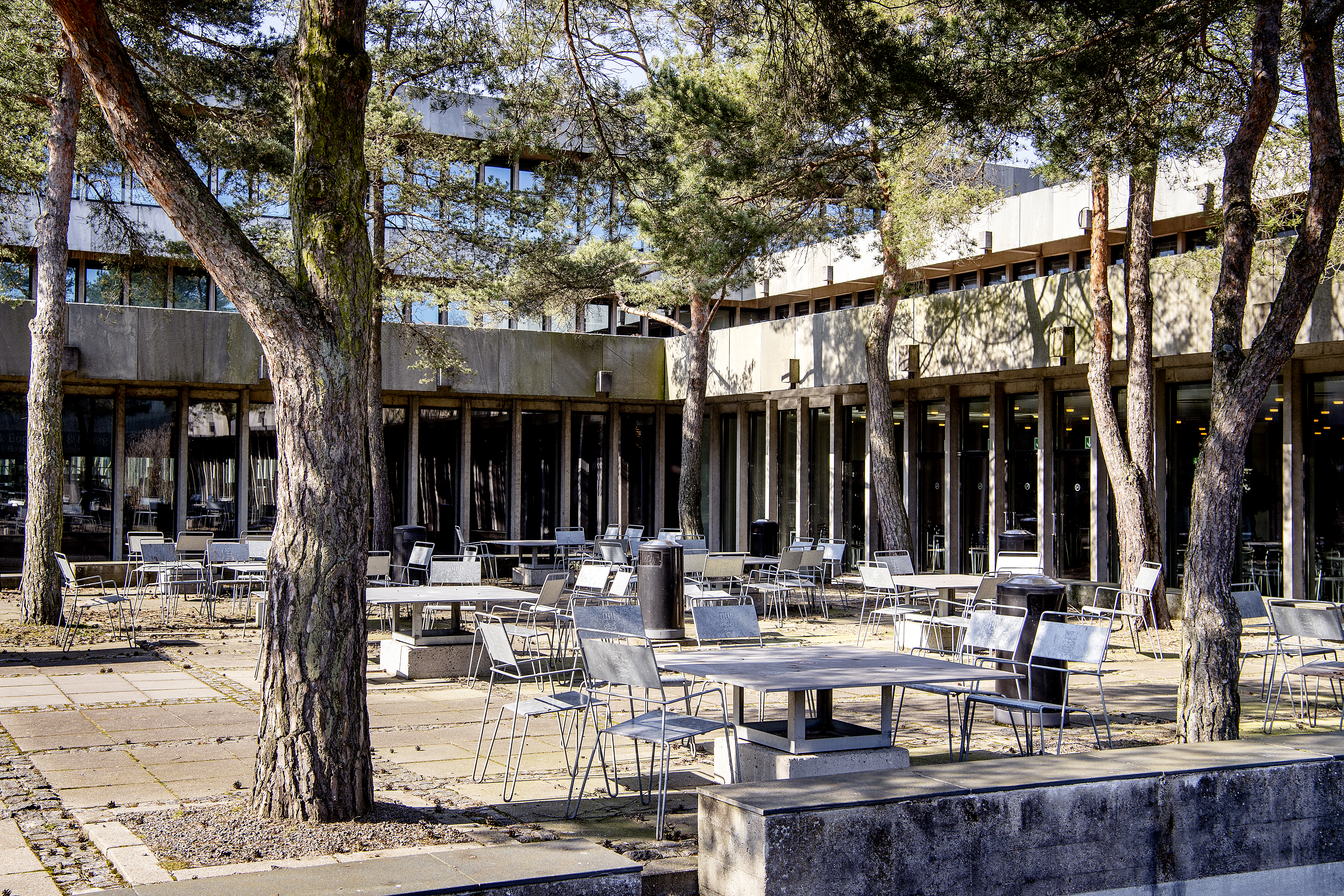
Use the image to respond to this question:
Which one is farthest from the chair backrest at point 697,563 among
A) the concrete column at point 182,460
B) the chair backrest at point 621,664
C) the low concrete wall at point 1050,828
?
the concrete column at point 182,460

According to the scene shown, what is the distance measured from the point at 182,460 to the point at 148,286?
3050 millimetres

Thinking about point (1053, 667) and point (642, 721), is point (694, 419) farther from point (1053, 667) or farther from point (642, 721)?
point (642, 721)

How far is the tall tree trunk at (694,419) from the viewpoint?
740 inches

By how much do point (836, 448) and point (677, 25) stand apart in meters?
9.13

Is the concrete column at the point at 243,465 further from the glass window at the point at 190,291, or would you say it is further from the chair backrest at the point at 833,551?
the chair backrest at the point at 833,551

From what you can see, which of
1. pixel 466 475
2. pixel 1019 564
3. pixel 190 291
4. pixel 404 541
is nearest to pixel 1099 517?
pixel 1019 564

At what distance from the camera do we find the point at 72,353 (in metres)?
17.6

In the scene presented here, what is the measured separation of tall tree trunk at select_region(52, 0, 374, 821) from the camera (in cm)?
501

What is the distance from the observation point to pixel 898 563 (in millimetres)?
12852

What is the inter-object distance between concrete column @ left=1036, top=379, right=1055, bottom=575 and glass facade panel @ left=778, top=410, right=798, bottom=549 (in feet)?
17.7

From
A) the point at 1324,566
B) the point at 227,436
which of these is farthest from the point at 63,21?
the point at 227,436

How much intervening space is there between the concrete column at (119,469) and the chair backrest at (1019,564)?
46.1 ft

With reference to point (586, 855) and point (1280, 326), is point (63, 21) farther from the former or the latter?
point (1280, 326)

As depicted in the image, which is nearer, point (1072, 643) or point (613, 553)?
point (1072, 643)
